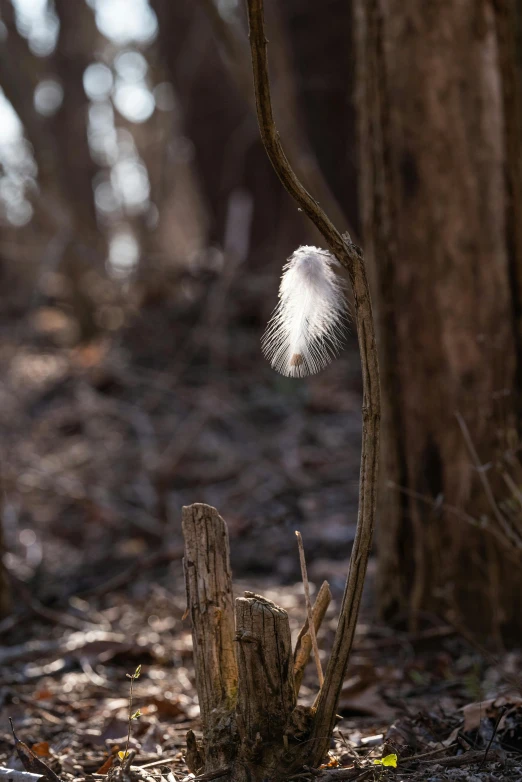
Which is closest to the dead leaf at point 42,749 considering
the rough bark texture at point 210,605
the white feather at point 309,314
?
the rough bark texture at point 210,605

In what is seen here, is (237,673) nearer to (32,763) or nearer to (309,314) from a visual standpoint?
(32,763)

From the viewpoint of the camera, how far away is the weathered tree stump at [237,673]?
5.06 feet

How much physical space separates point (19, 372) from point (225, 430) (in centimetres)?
275

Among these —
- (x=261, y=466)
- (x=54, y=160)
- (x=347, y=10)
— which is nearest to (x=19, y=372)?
(x=54, y=160)

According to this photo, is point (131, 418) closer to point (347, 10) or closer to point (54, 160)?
point (54, 160)

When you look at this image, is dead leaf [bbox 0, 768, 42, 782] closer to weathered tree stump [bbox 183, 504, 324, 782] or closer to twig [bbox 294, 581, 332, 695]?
weathered tree stump [bbox 183, 504, 324, 782]

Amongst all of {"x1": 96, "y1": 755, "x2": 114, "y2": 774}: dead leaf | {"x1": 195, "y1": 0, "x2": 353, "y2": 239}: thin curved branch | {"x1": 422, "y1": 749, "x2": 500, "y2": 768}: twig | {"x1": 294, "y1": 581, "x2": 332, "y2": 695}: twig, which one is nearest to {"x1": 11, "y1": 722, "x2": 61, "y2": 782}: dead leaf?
{"x1": 96, "y1": 755, "x2": 114, "y2": 774}: dead leaf

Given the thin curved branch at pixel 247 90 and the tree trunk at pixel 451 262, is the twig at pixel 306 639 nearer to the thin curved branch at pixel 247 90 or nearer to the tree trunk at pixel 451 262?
the tree trunk at pixel 451 262

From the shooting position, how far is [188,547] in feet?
5.61

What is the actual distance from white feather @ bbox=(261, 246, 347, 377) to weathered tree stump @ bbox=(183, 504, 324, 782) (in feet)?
1.38

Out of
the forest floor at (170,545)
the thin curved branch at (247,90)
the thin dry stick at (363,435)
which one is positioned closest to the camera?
the thin dry stick at (363,435)

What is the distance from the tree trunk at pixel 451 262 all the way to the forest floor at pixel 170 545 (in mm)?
329

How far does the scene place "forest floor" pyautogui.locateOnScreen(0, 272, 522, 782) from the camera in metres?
1.98

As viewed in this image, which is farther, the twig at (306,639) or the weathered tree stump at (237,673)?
the twig at (306,639)
